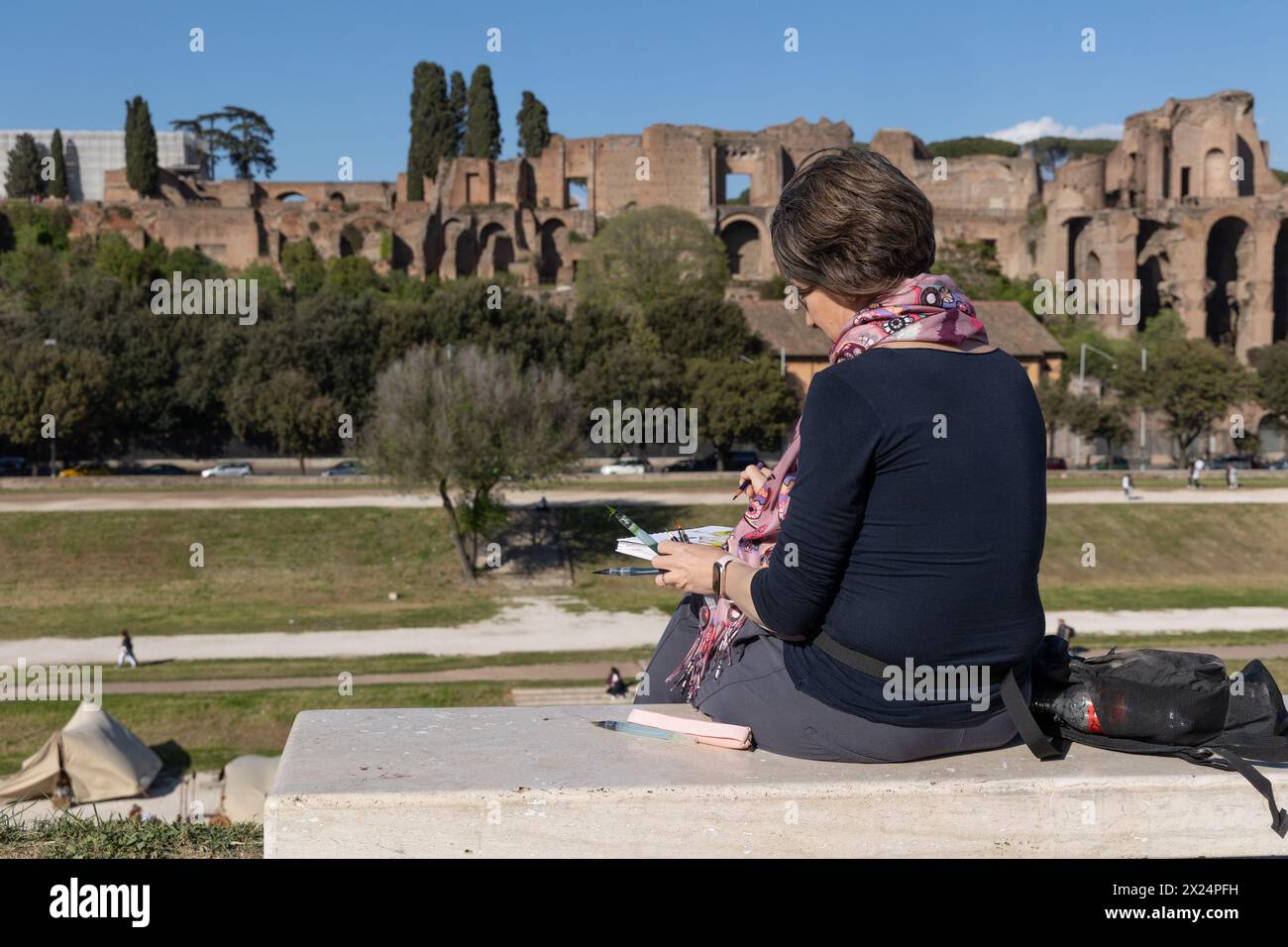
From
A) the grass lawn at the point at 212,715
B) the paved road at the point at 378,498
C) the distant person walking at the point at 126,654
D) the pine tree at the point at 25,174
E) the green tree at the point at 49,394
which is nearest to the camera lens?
the grass lawn at the point at 212,715

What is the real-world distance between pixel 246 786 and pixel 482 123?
68529 millimetres

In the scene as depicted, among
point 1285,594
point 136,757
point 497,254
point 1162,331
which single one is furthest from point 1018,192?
point 136,757

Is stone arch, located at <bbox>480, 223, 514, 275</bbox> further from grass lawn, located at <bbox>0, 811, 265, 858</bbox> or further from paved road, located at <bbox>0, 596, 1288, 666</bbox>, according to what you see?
grass lawn, located at <bbox>0, 811, 265, 858</bbox>

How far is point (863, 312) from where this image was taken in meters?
3.26

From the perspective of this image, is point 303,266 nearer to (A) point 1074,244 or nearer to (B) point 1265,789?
(A) point 1074,244

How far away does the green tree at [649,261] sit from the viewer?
181ft

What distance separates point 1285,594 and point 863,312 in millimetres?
29365

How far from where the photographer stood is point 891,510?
10.2 ft

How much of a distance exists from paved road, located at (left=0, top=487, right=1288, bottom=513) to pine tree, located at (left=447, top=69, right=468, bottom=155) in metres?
46.3

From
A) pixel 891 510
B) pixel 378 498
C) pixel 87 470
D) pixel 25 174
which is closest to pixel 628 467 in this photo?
pixel 378 498

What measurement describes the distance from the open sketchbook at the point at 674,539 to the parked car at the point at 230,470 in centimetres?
3831

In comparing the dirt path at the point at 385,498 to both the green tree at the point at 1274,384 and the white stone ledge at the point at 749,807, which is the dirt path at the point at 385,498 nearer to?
the green tree at the point at 1274,384

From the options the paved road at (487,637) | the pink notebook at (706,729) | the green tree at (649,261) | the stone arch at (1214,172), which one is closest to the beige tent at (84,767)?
the paved road at (487,637)

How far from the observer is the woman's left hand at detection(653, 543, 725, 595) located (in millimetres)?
3529
